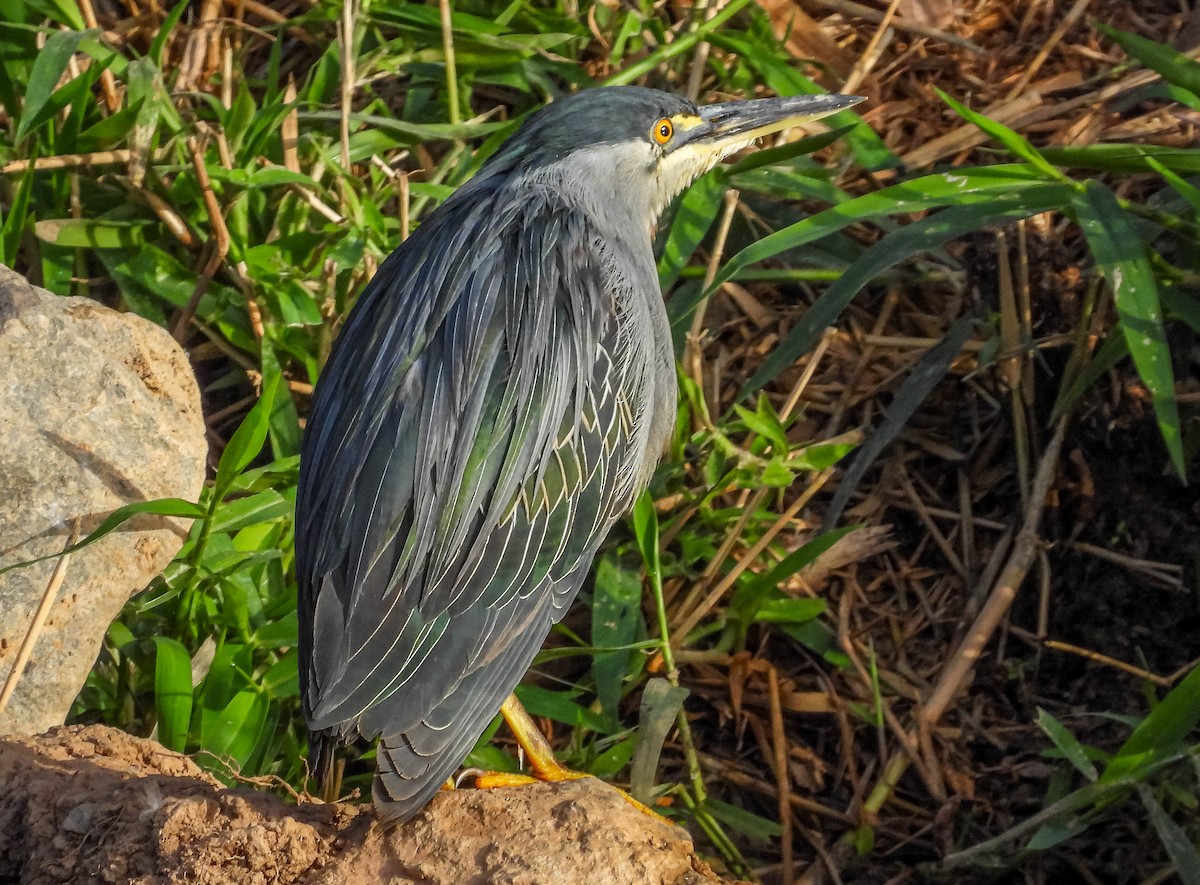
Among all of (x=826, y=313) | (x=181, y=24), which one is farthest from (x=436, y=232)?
(x=181, y=24)

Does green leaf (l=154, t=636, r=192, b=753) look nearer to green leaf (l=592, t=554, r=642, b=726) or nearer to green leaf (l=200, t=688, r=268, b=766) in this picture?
A: green leaf (l=200, t=688, r=268, b=766)

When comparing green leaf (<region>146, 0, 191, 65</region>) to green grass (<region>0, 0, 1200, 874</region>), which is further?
green leaf (<region>146, 0, 191, 65</region>)

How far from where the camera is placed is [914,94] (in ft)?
13.7

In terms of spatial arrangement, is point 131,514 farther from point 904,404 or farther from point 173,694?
point 904,404

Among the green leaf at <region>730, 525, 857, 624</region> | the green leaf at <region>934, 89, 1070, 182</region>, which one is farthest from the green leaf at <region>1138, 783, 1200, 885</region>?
the green leaf at <region>934, 89, 1070, 182</region>

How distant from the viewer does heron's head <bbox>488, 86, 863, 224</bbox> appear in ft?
10.3

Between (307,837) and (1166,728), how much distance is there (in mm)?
1631

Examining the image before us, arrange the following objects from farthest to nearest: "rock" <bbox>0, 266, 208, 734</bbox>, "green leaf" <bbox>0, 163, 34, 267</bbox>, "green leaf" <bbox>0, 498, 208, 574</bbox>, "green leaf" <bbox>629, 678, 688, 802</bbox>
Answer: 1. "green leaf" <bbox>0, 163, 34, 267</bbox>
2. "green leaf" <bbox>629, 678, 688, 802</bbox>
3. "rock" <bbox>0, 266, 208, 734</bbox>
4. "green leaf" <bbox>0, 498, 208, 574</bbox>

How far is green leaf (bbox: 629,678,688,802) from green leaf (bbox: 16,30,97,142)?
78.1 inches

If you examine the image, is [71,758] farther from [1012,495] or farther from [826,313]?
[1012,495]

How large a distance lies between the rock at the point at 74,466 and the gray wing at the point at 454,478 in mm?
354

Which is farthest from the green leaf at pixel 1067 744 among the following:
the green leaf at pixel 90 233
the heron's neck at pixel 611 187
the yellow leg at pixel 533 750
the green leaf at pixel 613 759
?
the green leaf at pixel 90 233

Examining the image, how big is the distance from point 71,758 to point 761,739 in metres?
1.54

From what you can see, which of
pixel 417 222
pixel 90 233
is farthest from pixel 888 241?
pixel 90 233
